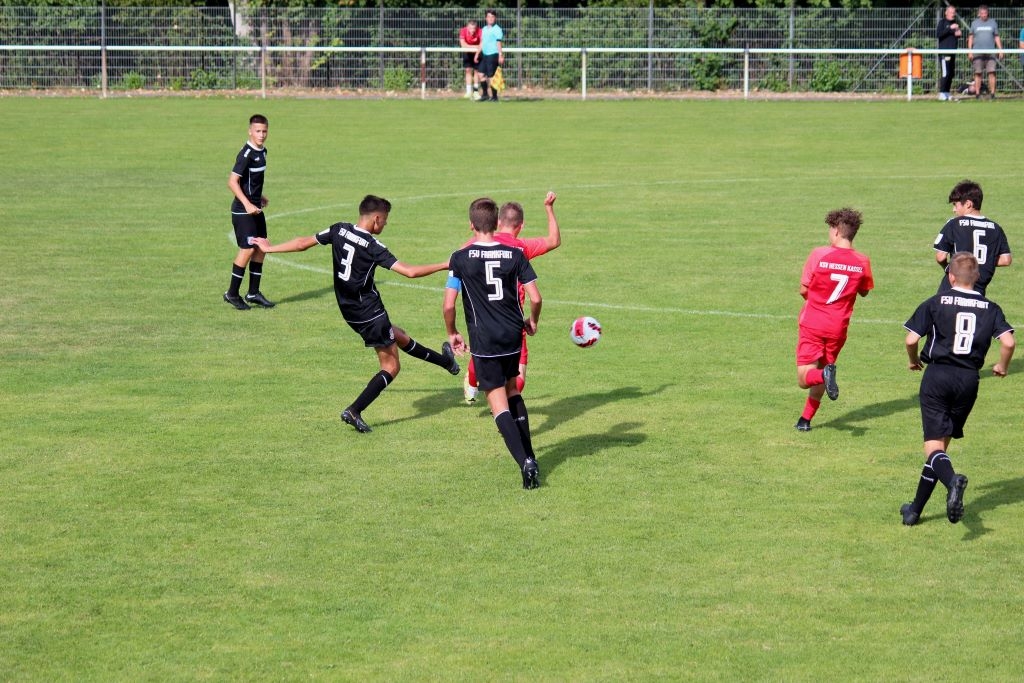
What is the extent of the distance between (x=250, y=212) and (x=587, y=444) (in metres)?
6.99

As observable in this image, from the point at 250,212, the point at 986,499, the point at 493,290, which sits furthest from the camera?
the point at 250,212

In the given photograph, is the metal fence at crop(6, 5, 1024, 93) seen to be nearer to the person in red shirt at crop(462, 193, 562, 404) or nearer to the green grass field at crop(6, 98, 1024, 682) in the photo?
the green grass field at crop(6, 98, 1024, 682)

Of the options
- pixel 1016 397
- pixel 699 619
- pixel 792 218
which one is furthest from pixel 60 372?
pixel 792 218

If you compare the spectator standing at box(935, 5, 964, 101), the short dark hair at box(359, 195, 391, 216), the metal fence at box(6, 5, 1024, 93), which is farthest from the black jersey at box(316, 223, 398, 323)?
the spectator standing at box(935, 5, 964, 101)

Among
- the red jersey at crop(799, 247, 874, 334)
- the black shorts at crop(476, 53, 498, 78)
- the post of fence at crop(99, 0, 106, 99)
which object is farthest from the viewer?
the post of fence at crop(99, 0, 106, 99)

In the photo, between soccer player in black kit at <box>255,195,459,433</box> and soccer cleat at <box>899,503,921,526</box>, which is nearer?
soccer cleat at <box>899,503,921,526</box>

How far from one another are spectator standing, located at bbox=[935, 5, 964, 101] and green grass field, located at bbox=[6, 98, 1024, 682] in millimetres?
18153

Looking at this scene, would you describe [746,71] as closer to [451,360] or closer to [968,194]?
[968,194]

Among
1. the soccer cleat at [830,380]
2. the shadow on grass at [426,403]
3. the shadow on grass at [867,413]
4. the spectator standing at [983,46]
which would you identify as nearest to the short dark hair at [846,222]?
the soccer cleat at [830,380]

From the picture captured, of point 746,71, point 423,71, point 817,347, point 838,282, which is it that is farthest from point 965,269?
point 423,71

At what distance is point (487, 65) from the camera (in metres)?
41.3

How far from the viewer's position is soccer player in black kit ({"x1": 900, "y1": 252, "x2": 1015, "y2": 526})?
29.5ft

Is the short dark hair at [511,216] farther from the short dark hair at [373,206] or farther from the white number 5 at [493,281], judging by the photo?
the short dark hair at [373,206]

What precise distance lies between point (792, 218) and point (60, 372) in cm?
1319
